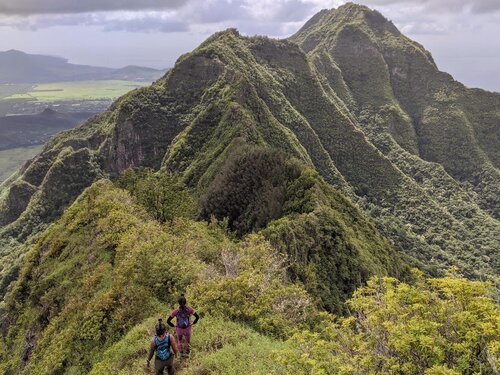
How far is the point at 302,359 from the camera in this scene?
14.6 m

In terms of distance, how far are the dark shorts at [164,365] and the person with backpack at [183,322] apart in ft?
6.20

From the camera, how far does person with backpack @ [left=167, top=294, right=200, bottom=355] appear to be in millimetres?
19359

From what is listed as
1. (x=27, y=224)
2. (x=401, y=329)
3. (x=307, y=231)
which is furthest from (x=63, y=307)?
(x=27, y=224)

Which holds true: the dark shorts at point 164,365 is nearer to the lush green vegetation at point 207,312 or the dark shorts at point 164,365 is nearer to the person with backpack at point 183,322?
the lush green vegetation at point 207,312

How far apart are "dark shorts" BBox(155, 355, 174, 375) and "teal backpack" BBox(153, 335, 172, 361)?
0.16 meters

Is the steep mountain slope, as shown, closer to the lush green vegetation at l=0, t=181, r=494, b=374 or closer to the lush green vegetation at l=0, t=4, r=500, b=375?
the lush green vegetation at l=0, t=4, r=500, b=375

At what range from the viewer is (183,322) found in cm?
1958

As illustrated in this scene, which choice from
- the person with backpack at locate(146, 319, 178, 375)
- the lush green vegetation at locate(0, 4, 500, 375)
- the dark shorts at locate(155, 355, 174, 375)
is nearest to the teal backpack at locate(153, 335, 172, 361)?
the person with backpack at locate(146, 319, 178, 375)

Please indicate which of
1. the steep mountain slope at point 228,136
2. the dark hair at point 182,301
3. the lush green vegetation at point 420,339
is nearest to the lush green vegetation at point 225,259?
the lush green vegetation at point 420,339

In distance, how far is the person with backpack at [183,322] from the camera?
1936cm

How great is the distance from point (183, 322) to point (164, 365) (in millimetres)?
2215

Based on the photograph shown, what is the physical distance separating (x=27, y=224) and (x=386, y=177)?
127758mm

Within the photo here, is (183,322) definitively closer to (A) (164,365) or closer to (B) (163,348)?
(B) (163,348)

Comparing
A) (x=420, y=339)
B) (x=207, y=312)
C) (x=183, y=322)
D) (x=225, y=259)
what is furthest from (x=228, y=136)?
(x=420, y=339)
